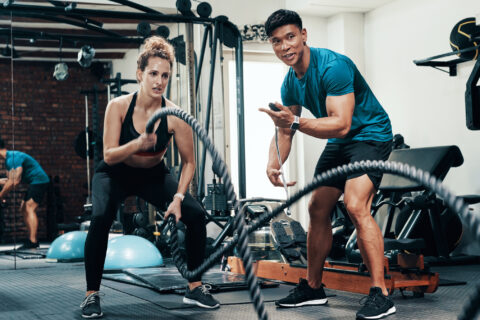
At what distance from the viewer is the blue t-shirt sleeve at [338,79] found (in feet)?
8.97

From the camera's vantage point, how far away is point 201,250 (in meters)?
3.09

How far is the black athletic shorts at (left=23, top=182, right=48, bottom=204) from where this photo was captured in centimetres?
633

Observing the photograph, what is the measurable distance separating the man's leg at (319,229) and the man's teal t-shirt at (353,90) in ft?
0.92

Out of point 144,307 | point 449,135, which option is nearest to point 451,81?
point 449,135

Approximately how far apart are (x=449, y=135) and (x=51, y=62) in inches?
179

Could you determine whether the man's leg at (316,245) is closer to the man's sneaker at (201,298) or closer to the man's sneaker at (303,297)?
the man's sneaker at (303,297)

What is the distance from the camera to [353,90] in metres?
2.77

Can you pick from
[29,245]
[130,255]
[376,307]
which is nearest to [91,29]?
[29,245]

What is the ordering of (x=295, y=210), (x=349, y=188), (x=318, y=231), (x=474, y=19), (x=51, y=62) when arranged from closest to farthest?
(x=349, y=188)
(x=318, y=231)
(x=474, y=19)
(x=51, y=62)
(x=295, y=210)

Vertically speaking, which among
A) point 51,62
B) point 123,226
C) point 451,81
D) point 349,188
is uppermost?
point 51,62

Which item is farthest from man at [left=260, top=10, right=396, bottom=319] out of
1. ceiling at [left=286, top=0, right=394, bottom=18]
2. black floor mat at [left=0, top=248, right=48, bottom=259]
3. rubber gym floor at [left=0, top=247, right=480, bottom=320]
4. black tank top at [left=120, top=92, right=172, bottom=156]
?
ceiling at [left=286, top=0, right=394, bottom=18]

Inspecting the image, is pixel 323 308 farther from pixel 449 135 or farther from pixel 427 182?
pixel 449 135

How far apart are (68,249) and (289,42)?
392 cm

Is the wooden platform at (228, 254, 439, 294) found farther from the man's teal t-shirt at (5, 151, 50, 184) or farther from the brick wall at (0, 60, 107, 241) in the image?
the brick wall at (0, 60, 107, 241)
